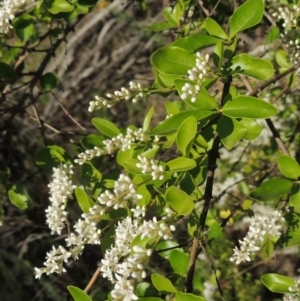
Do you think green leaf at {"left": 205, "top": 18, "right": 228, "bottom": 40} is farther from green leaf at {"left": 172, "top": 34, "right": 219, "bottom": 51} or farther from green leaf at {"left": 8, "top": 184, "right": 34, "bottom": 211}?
green leaf at {"left": 8, "top": 184, "right": 34, "bottom": 211}

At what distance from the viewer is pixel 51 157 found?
145 centimetres

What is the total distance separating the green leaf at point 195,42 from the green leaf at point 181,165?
0.24m

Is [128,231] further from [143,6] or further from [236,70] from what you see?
[143,6]

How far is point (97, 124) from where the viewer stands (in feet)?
4.40

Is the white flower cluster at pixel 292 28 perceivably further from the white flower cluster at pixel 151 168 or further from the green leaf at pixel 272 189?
the white flower cluster at pixel 151 168

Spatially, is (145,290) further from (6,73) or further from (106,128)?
(6,73)

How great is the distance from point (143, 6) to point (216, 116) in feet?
3.81

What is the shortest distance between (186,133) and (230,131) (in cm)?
11

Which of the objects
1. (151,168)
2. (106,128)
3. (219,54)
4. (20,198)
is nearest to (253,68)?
(219,54)

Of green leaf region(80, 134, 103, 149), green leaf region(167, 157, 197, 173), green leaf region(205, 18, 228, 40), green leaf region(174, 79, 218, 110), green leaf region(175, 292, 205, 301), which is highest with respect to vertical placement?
green leaf region(205, 18, 228, 40)

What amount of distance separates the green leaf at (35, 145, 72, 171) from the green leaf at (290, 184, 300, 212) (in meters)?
0.56

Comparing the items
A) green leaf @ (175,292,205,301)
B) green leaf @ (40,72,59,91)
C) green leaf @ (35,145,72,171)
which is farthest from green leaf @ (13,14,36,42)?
green leaf @ (175,292,205,301)

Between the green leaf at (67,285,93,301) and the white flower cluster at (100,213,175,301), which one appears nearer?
the white flower cluster at (100,213,175,301)

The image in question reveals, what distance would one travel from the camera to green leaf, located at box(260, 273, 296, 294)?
1.13 metres
